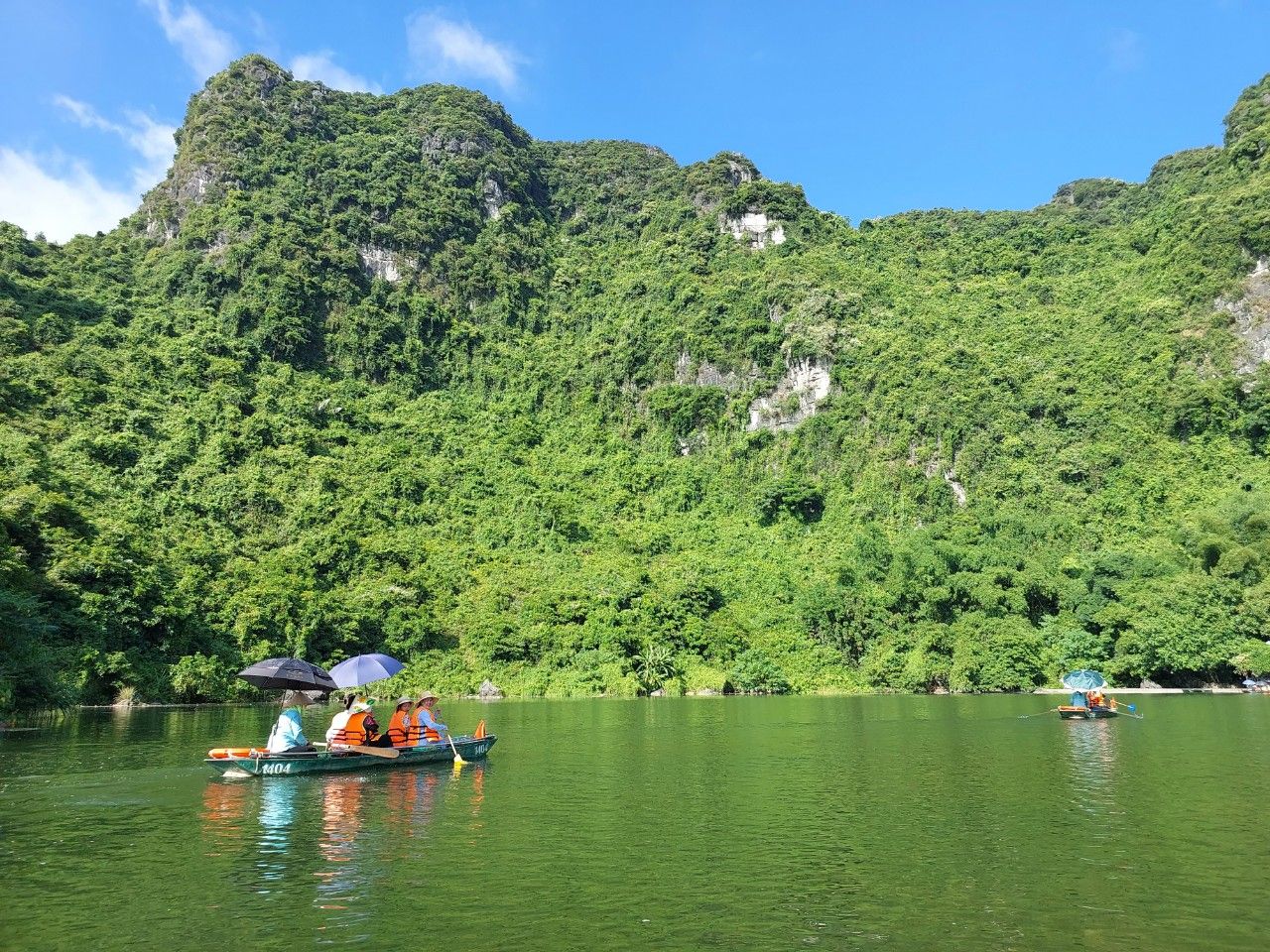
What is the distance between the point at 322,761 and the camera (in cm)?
2067

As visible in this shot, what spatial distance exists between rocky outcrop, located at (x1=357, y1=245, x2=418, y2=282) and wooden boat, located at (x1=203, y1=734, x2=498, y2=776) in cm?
10247

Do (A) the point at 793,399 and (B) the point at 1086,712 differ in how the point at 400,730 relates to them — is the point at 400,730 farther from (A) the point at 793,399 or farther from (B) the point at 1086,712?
(A) the point at 793,399

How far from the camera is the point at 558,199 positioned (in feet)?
511

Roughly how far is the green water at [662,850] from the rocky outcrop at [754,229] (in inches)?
4050

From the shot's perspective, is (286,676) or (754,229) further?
(754,229)

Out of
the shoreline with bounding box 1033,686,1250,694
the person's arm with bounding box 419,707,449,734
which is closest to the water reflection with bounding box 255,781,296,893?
the person's arm with bounding box 419,707,449,734

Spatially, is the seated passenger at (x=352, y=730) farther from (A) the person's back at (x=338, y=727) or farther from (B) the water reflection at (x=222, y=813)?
(B) the water reflection at (x=222, y=813)

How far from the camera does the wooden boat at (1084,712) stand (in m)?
33.8

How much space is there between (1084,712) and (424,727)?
25.8m

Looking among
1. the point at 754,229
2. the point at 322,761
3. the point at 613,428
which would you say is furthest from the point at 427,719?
the point at 754,229

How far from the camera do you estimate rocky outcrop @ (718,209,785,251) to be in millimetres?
120000

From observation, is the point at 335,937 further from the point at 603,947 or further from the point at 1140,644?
the point at 1140,644

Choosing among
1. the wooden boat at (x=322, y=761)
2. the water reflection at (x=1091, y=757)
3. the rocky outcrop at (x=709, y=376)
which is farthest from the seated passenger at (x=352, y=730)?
the rocky outcrop at (x=709, y=376)

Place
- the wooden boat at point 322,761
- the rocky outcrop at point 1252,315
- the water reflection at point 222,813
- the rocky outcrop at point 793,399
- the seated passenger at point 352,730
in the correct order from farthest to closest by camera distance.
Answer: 1. the rocky outcrop at point 793,399
2. the rocky outcrop at point 1252,315
3. the seated passenger at point 352,730
4. the wooden boat at point 322,761
5. the water reflection at point 222,813
